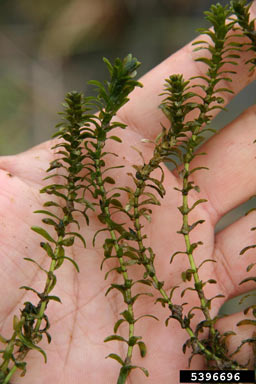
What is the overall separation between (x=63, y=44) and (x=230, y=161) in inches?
112

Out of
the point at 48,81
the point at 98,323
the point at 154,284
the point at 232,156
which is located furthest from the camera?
the point at 48,81

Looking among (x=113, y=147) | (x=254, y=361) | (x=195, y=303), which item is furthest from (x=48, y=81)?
(x=254, y=361)

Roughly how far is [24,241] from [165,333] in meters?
0.91

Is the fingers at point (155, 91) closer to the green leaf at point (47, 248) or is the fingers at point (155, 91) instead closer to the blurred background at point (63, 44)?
the green leaf at point (47, 248)

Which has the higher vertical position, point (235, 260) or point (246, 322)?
point (235, 260)

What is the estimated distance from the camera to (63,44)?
466cm

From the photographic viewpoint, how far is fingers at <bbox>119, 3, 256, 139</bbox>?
249cm

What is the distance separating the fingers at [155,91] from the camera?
249cm

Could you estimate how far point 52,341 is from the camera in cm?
230

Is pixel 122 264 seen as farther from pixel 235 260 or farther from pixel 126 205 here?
pixel 235 260

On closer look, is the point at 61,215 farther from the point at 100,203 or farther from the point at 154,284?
the point at 154,284

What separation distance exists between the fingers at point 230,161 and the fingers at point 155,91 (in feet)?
0.79

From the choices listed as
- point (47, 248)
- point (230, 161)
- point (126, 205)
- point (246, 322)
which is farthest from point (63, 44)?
point (246, 322)

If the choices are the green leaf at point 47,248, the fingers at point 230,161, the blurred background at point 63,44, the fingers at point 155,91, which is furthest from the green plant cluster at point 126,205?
the blurred background at point 63,44
